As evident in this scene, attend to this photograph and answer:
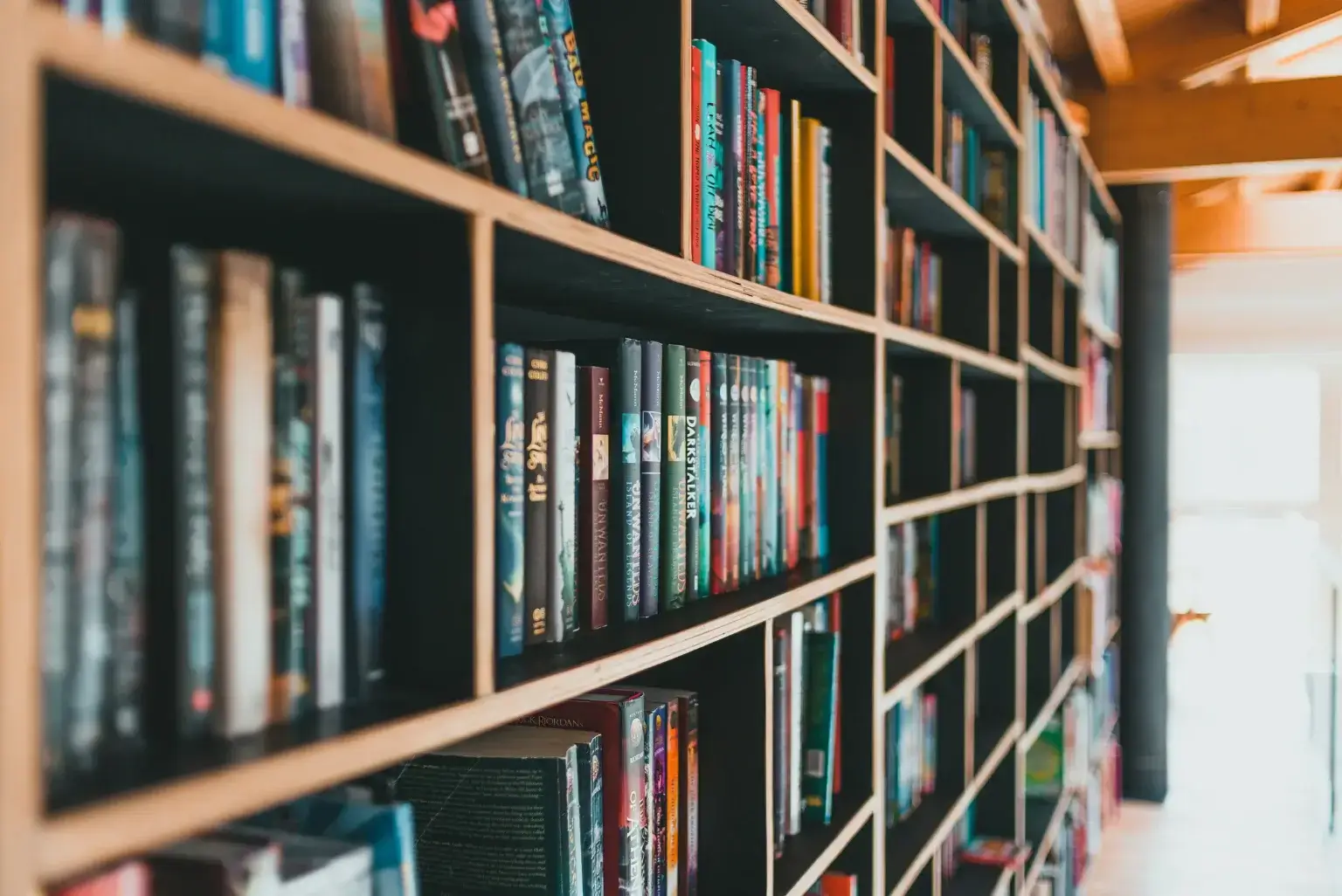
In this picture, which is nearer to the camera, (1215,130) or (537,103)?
(537,103)

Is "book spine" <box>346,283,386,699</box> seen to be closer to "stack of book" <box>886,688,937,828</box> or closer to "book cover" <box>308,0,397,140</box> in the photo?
"book cover" <box>308,0,397,140</box>

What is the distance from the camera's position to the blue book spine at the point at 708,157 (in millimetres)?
1080

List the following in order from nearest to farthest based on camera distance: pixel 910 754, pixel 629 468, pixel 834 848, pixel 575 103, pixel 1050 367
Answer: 1. pixel 575 103
2. pixel 629 468
3. pixel 834 848
4. pixel 910 754
5. pixel 1050 367

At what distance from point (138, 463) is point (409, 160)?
0.21 metres

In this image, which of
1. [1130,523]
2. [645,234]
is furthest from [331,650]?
[1130,523]

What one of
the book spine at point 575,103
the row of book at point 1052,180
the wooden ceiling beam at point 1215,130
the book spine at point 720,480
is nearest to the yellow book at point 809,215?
the book spine at point 720,480

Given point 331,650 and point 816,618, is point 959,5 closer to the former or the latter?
point 816,618

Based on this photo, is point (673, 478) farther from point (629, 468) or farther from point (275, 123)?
point (275, 123)

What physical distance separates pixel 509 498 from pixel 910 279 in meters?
1.27

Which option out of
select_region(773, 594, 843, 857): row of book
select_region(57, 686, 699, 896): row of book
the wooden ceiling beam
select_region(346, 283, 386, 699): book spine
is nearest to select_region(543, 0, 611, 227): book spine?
select_region(346, 283, 386, 699): book spine

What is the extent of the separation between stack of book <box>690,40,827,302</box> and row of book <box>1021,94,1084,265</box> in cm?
110

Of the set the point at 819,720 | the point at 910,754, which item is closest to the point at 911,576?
the point at 910,754

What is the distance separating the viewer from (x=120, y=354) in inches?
21.2

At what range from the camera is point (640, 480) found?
103 cm
